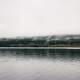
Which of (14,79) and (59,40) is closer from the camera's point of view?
(14,79)

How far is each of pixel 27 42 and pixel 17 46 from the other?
3486mm

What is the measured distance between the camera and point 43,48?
28.3m

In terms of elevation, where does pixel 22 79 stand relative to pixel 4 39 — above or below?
below

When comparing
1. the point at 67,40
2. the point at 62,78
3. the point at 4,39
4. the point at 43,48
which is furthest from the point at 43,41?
the point at 62,78

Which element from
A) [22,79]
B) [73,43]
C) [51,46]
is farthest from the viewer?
[51,46]

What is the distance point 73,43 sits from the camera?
26.2 metres

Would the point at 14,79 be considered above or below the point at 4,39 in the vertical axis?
below

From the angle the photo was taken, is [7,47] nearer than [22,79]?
No

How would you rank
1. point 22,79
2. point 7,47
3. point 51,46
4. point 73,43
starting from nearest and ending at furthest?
point 22,79, point 73,43, point 51,46, point 7,47

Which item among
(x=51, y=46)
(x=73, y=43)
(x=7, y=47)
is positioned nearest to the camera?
(x=73, y=43)

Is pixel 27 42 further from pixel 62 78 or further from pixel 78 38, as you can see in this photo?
pixel 62 78

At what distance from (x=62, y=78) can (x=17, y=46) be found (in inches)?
996

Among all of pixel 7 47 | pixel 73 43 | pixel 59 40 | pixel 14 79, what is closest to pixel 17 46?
pixel 7 47

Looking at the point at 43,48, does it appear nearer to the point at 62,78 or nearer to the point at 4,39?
the point at 4,39
